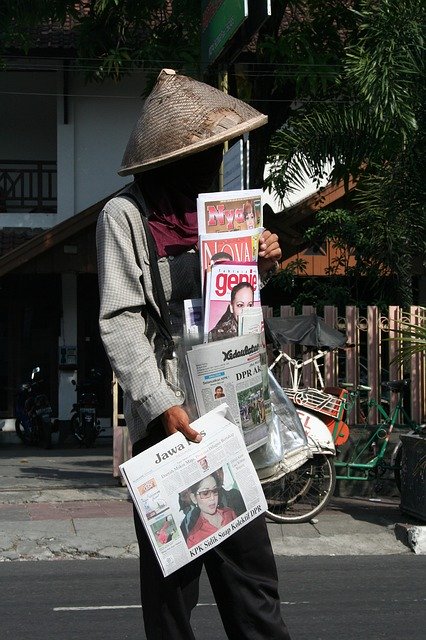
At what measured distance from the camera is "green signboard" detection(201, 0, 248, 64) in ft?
26.6

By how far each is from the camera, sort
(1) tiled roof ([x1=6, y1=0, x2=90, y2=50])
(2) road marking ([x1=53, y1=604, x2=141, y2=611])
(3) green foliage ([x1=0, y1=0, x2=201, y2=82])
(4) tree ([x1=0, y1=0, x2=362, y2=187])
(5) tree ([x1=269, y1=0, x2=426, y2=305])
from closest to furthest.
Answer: (2) road marking ([x1=53, y1=604, x2=141, y2=611]) < (5) tree ([x1=269, y1=0, x2=426, y2=305]) < (4) tree ([x1=0, y1=0, x2=362, y2=187]) < (3) green foliage ([x1=0, y1=0, x2=201, y2=82]) < (1) tiled roof ([x1=6, y1=0, x2=90, y2=50])

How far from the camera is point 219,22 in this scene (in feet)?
28.7

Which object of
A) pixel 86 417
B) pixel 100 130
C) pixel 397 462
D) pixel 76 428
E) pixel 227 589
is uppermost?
pixel 100 130

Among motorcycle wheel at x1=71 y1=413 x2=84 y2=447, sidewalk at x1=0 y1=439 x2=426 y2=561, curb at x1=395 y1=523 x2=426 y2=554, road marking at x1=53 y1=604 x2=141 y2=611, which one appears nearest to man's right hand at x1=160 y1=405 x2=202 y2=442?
road marking at x1=53 y1=604 x2=141 y2=611

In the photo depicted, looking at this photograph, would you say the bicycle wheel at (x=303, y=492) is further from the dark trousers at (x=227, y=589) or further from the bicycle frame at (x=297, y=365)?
the dark trousers at (x=227, y=589)

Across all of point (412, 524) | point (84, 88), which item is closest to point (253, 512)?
point (412, 524)

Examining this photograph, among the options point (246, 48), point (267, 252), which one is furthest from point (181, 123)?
point (246, 48)

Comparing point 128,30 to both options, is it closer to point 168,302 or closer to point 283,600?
point 283,600

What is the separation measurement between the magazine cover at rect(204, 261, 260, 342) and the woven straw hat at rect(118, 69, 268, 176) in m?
0.37

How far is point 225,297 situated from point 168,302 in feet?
0.67

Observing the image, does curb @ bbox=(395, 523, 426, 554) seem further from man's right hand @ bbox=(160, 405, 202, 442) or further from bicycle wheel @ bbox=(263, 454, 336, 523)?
man's right hand @ bbox=(160, 405, 202, 442)

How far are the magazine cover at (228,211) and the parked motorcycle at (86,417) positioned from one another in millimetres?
13190

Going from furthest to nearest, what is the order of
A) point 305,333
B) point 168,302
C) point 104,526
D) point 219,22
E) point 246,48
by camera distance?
point 246,48 < point 305,333 < point 219,22 < point 104,526 < point 168,302

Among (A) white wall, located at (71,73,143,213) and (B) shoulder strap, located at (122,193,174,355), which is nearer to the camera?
(B) shoulder strap, located at (122,193,174,355)
